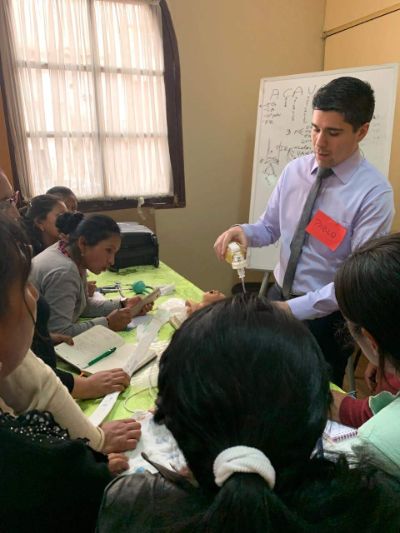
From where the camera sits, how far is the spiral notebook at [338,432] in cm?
98

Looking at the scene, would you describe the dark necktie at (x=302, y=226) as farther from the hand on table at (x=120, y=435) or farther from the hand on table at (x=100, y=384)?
the hand on table at (x=120, y=435)

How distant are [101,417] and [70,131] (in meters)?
2.37

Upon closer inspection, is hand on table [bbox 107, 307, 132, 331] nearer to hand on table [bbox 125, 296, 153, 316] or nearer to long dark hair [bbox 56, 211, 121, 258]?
hand on table [bbox 125, 296, 153, 316]

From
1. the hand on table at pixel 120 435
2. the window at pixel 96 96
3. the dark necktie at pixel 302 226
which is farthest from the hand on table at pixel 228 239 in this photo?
the window at pixel 96 96

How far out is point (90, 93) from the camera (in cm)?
290

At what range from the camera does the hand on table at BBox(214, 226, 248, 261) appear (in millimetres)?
1710

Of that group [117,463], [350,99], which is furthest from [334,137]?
[117,463]

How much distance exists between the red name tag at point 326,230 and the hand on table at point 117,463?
1064 millimetres

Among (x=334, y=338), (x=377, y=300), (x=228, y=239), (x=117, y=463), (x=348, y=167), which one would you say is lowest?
(x=334, y=338)

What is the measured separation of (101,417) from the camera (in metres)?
1.08

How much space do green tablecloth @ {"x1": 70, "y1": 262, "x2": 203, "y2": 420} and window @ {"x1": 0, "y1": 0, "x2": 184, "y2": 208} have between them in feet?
2.81

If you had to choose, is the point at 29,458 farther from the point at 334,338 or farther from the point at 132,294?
the point at 132,294

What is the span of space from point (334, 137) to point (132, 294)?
48.5 inches

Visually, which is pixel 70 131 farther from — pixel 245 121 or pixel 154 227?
pixel 245 121
